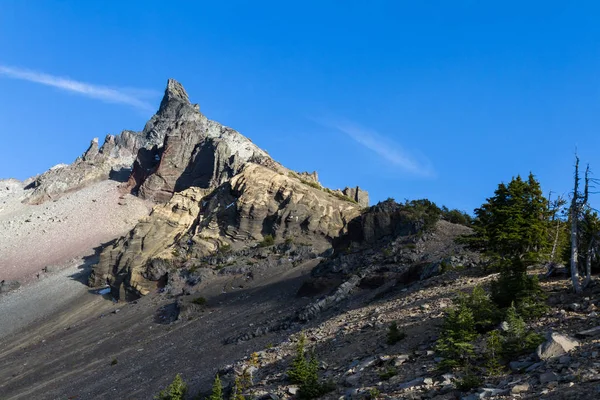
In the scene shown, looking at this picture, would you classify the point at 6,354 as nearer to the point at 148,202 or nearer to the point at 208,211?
the point at 208,211

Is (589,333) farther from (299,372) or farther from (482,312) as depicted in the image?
(299,372)

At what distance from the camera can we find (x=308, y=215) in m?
69.0

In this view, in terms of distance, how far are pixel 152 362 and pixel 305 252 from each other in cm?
2909

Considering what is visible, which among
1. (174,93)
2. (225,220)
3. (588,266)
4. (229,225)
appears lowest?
(588,266)

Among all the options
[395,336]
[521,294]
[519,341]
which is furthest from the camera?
[395,336]

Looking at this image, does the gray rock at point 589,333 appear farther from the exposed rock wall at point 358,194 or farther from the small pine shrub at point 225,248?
the exposed rock wall at point 358,194

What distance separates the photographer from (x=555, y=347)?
1212cm

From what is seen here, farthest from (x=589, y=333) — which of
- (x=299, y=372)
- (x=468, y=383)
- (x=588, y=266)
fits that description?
(x=299, y=372)

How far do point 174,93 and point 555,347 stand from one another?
134m

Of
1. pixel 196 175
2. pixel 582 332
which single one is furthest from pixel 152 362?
pixel 196 175

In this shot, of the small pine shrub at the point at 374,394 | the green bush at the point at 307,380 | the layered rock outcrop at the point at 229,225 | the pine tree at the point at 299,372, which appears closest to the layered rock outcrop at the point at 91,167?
the layered rock outcrop at the point at 229,225

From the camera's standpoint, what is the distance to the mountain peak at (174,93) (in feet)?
440

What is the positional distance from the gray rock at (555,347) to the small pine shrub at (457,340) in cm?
173

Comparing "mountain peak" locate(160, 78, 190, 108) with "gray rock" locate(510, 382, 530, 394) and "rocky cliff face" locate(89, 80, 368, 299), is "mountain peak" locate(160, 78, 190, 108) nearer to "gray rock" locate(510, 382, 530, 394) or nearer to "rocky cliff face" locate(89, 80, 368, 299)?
"rocky cliff face" locate(89, 80, 368, 299)
